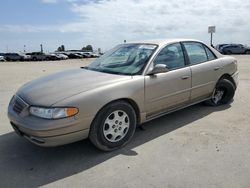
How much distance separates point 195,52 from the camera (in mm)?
5035

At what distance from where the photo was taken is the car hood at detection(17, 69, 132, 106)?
337 cm

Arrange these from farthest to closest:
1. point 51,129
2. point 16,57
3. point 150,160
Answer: point 16,57
point 150,160
point 51,129

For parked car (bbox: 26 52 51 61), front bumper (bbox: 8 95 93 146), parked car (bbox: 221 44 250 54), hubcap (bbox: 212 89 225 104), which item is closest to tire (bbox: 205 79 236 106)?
hubcap (bbox: 212 89 225 104)

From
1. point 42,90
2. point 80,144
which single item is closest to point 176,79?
point 80,144

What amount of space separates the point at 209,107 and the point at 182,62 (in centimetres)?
155

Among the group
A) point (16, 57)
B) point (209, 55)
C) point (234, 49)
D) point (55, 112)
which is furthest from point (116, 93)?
point (16, 57)

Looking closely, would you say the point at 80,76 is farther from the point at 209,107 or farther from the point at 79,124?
the point at 209,107

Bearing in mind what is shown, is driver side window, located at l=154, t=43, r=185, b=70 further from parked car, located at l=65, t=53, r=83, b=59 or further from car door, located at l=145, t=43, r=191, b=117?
parked car, located at l=65, t=53, r=83, b=59

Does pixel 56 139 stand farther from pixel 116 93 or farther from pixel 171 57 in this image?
pixel 171 57

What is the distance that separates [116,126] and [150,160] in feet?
2.23

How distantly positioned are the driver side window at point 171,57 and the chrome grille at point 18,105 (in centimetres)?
207

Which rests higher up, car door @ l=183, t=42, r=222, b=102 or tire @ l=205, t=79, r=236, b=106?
car door @ l=183, t=42, r=222, b=102

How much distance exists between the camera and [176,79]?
4.41 meters

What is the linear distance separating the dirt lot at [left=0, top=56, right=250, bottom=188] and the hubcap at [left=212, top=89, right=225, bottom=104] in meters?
0.96
